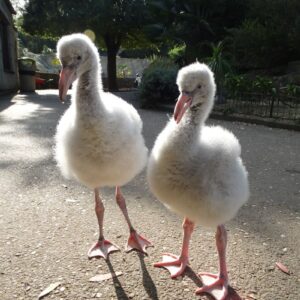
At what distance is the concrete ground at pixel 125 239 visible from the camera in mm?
2795

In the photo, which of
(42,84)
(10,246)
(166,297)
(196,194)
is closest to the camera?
(196,194)

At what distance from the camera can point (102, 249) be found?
3.23m

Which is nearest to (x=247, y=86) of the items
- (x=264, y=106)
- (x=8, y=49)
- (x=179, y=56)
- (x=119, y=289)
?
(x=264, y=106)

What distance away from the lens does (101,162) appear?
2.86 metres

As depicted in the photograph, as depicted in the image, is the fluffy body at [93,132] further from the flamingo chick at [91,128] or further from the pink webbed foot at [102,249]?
the pink webbed foot at [102,249]

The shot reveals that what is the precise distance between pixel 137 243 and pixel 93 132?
3.89ft

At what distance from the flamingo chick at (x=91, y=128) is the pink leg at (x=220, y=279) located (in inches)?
36.2

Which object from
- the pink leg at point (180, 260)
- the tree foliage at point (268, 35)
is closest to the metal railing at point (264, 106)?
the tree foliage at point (268, 35)

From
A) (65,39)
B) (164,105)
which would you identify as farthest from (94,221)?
(164,105)

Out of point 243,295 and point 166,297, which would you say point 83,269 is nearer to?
point 166,297

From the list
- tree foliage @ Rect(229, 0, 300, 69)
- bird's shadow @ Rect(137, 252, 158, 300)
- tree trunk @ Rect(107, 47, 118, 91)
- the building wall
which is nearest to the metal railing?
tree foliage @ Rect(229, 0, 300, 69)

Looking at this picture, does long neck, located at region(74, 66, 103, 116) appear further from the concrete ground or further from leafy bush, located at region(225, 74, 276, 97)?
leafy bush, located at region(225, 74, 276, 97)

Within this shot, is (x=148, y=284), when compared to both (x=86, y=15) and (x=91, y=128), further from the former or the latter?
(x=86, y=15)

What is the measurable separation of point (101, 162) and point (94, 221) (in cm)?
115
